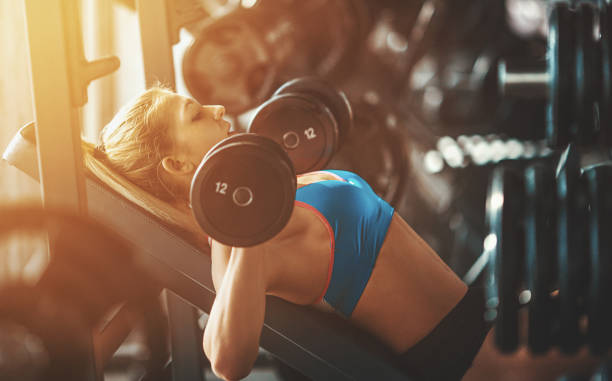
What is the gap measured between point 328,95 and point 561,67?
1.33 ft

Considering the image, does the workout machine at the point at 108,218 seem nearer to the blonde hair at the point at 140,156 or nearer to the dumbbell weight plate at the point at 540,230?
the blonde hair at the point at 140,156

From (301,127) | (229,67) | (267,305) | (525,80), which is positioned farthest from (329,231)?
(229,67)

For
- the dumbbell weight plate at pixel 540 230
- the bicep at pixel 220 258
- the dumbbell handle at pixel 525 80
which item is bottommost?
the bicep at pixel 220 258

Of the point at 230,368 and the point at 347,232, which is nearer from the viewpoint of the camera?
the point at 230,368

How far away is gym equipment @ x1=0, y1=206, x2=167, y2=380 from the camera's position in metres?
0.64

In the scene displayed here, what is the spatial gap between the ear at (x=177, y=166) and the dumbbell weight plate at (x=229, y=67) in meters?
0.37

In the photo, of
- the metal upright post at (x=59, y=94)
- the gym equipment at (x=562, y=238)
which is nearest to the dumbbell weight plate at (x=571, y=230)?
the gym equipment at (x=562, y=238)

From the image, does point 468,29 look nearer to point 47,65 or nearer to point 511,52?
point 511,52

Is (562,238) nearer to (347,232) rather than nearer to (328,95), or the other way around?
(347,232)

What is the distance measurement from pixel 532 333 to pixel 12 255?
178 centimetres

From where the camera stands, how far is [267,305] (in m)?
0.77

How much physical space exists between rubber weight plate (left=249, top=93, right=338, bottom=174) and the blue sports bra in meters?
0.13

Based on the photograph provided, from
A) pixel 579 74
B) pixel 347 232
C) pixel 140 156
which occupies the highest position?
pixel 579 74

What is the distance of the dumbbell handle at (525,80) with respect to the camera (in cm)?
76
